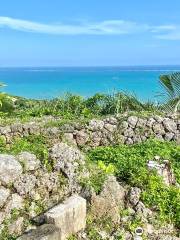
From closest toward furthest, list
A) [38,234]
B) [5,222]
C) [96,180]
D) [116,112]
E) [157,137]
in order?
[38,234]
[5,222]
[96,180]
[157,137]
[116,112]

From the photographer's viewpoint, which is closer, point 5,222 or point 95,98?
point 5,222

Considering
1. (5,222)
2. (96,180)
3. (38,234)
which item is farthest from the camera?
(96,180)

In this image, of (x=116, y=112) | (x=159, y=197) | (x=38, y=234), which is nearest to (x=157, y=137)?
(x=116, y=112)

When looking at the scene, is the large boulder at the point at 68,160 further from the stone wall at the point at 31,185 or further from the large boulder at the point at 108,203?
the large boulder at the point at 108,203

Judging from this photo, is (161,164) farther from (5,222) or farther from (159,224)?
(5,222)

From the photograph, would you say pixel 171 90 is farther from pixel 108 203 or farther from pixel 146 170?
pixel 108 203

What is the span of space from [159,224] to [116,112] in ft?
15.4

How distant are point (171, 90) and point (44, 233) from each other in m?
7.31

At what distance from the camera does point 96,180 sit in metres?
8.44

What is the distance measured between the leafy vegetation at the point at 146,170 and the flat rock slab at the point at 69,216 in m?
1.03

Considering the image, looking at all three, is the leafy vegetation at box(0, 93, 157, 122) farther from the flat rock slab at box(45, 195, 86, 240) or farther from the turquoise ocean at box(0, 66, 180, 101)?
the flat rock slab at box(45, 195, 86, 240)

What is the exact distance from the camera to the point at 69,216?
7680 mm

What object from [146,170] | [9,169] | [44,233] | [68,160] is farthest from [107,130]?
[44,233]

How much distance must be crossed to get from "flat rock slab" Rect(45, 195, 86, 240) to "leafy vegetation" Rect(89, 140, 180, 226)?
103 cm
